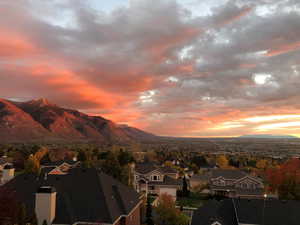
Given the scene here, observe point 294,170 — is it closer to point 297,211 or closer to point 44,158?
point 297,211

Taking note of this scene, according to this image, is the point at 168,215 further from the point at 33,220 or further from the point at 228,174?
the point at 228,174

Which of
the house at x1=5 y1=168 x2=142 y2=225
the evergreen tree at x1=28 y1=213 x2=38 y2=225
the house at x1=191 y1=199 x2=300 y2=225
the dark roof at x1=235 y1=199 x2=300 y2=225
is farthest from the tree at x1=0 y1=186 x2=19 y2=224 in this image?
the dark roof at x1=235 y1=199 x2=300 y2=225

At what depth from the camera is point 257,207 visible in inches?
1280

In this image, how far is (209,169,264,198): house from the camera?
59.0m

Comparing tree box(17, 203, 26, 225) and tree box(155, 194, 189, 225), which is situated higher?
tree box(17, 203, 26, 225)

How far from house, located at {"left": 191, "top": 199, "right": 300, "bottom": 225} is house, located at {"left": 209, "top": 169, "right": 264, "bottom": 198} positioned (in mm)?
24560

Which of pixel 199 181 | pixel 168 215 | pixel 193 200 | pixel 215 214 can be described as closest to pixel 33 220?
pixel 168 215

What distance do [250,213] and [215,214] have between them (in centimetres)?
404

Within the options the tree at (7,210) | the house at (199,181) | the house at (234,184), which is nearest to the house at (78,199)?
the tree at (7,210)

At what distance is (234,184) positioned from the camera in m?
63.2

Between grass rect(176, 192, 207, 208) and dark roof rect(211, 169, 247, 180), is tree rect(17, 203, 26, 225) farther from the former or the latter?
dark roof rect(211, 169, 247, 180)

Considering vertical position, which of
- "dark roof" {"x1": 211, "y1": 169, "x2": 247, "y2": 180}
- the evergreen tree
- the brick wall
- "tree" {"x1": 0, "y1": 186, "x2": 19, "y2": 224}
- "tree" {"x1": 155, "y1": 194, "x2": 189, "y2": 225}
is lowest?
"tree" {"x1": 155, "y1": 194, "x2": 189, "y2": 225}

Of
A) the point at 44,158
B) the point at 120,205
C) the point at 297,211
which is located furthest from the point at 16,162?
the point at 297,211

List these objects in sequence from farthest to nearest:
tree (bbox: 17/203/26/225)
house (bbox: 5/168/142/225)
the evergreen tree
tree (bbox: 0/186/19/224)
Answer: house (bbox: 5/168/142/225)
the evergreen tree
tree (bbox: 17/203/26/225)
tree (bbox: 0/186/19/224)
